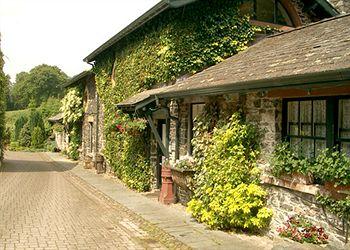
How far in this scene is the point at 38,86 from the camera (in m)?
78.7

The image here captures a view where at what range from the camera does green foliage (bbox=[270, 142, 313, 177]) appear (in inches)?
240

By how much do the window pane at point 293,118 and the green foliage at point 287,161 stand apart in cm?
31

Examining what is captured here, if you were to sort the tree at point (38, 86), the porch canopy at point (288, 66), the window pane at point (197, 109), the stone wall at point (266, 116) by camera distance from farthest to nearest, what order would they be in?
1. the tree at point (38, 86)
2. the window pane at point (197, 109)
3. the stone wall at point (266, 116)
4. the porch canopy at point (288, 66)

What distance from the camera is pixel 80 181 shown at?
50.1 feet

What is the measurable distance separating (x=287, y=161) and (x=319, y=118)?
899 millimetres

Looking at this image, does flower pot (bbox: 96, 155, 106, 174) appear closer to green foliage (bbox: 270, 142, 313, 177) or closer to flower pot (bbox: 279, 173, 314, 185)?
green foliage (bbox: 270, 142, 313, 177)

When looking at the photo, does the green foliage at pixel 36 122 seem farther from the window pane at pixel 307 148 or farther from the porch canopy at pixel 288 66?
the window pane at pixel 307 148

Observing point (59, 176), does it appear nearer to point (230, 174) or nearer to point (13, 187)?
point (13, 187)

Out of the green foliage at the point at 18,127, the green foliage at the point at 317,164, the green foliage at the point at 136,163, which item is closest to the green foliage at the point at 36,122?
the green foliage at the point at 18,127

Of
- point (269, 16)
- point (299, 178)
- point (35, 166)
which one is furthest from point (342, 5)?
point (35, 166)

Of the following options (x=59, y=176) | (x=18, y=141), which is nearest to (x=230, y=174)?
(x=59, y=176)

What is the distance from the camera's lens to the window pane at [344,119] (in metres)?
5.86

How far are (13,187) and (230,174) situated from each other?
8934 millimetres

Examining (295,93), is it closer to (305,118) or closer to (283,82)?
(283,82)
